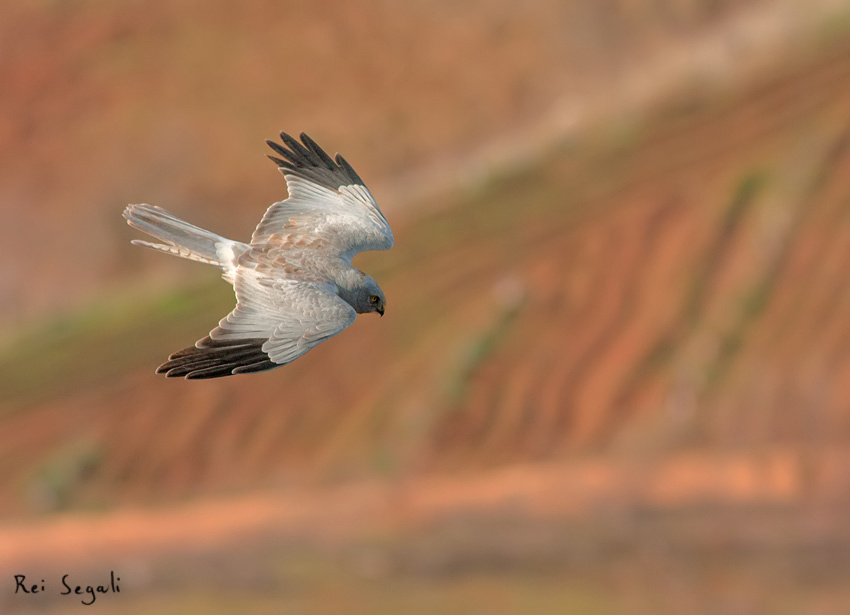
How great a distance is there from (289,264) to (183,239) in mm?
1109

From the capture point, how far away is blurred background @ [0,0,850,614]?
84.5 feet

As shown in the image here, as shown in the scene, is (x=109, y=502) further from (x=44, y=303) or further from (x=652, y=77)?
(x=652, y=77)

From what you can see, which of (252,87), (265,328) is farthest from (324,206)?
(252,87)

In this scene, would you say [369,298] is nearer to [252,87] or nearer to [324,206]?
[324,206]

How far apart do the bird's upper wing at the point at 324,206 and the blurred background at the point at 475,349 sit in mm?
13504

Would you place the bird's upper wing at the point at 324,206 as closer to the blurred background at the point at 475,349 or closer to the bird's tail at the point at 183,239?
the bird's tail at the point at 183,239

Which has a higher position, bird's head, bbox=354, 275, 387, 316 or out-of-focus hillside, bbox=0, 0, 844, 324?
out-of-focus hillside, bbox=0, 0, 844, 324

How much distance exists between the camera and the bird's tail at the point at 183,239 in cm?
1198

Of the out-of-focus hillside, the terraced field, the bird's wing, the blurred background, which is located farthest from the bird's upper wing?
the out-of-focus hillside

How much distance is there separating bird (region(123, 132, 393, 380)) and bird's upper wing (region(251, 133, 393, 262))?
10 millimetres

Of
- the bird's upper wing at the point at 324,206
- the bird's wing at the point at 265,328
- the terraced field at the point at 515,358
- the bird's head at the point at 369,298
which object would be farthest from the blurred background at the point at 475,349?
the bird's wing at the point at 265,328

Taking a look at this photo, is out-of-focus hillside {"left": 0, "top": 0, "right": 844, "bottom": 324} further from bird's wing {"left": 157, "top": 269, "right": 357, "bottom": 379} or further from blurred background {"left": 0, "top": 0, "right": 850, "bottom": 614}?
bird's wing {"left": 157, "top": 269, "right": 357, "bottom": 379}

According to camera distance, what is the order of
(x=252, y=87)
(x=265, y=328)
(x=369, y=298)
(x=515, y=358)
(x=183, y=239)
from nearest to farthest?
(x=265, y=328)
(x=369, y=298)
(x=183, y=239)
(x=515, y=358)
(x=252, y=87)

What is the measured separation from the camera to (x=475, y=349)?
27656mm
